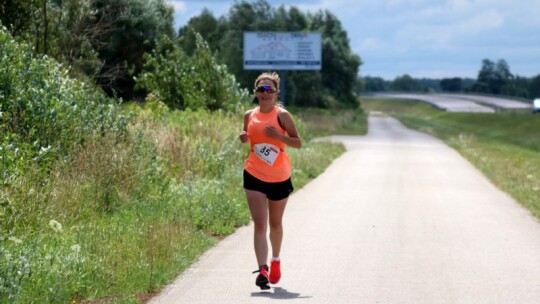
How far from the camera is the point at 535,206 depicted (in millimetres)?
17844

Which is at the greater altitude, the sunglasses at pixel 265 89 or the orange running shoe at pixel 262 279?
the sunglasses at pixel 265 89

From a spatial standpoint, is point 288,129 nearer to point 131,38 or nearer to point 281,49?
point 131,38

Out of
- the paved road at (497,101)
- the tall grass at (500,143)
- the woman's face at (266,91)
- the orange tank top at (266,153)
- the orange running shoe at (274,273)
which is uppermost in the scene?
the woman's face at (266,91)

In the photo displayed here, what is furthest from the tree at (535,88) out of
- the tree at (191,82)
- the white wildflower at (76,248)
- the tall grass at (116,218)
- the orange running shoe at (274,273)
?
the white wildflower at (76,248)

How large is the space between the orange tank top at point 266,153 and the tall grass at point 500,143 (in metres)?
8.59

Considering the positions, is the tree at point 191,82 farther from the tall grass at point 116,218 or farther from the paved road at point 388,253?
the tall grass at point 116,218

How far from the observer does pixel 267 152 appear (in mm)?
8953

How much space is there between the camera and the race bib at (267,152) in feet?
29.4

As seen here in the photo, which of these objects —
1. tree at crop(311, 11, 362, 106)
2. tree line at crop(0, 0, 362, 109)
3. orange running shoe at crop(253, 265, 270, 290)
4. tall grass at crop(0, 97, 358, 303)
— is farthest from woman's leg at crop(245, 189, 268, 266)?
tree at crop(311, 11, 362, 106)

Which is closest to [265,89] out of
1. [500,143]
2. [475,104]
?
[500,143]

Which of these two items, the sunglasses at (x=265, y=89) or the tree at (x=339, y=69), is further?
the tree at (x=339, y=69)

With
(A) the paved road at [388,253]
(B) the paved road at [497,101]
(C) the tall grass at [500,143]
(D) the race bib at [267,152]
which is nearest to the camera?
(D) the race bib at [267,152]

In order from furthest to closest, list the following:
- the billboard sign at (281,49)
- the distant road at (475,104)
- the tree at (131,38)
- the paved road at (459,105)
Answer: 1. the distant road at (475,104)
2. the paved road at (459,105)
3. the billboard sign at (281,49)
4. the tree at (131,38)

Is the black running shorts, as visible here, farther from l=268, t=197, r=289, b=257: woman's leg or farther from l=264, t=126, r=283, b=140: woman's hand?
l=264, t=126, r=283, b=140: woman's hand
